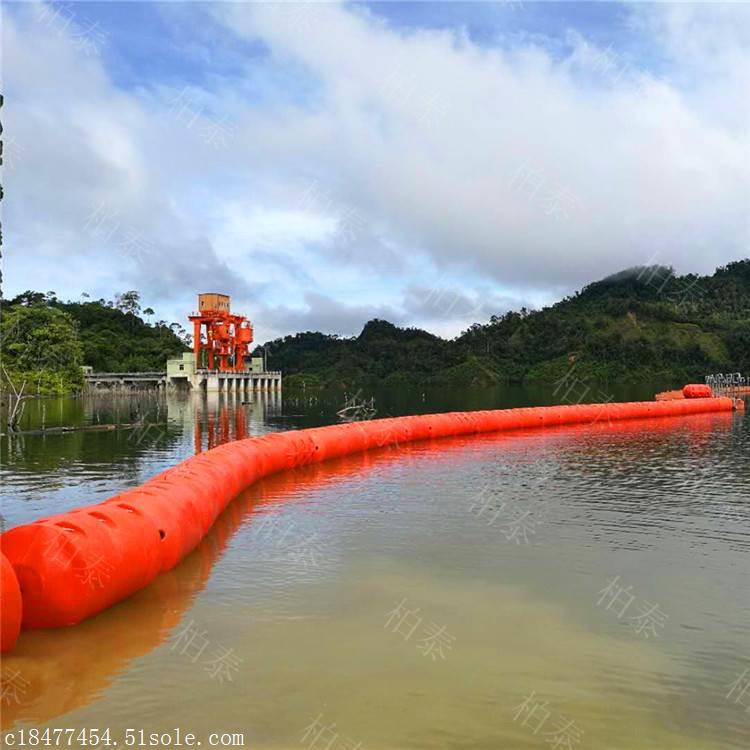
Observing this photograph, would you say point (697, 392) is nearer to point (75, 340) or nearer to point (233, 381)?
point (75, 340)

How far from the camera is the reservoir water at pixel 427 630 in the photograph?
23.0ft

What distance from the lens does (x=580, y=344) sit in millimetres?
153500

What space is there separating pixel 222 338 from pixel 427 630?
108 meters

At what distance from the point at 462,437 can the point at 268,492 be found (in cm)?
1746

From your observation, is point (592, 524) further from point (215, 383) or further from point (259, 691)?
point (215, 383)

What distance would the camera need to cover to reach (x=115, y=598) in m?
9.83

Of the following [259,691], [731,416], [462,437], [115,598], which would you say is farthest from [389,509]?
[731,416]

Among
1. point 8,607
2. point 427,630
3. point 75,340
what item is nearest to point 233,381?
point 75,340

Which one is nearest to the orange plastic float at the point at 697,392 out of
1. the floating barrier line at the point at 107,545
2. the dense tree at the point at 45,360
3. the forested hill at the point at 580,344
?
the dense tree at the point at 45,360

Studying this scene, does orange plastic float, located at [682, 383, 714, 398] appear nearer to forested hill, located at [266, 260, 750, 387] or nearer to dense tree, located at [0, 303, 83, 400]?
dense tree, located at [0, 303, 83, 400]

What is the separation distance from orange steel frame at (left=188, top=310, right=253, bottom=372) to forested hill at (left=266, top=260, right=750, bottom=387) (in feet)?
100

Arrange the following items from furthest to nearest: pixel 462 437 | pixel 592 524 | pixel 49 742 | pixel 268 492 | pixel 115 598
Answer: pixel 462 437, pixel 268 492, pixel 592 524, pixel 115 598, pixel 49 742

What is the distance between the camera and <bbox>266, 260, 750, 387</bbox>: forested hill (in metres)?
145

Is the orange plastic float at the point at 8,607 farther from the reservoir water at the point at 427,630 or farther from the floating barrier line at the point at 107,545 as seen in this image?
the reservoir water at the point at 427,630
